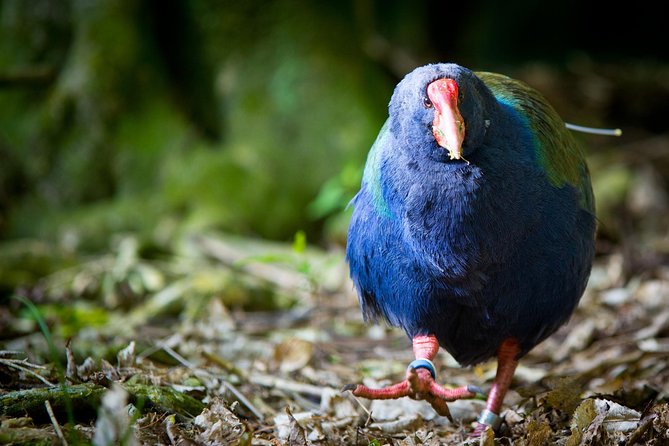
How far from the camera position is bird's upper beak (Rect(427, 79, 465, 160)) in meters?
2.37

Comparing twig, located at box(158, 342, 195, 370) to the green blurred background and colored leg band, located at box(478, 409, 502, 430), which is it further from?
the green blurred background

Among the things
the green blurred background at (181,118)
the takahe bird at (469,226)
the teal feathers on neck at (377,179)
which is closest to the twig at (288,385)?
the takahe bird at (469,226)

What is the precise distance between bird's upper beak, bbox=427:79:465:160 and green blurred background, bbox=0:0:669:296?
9.87 ft

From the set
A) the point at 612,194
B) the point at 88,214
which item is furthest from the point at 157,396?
the point at 612,194

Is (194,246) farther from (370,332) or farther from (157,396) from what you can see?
(157,396)

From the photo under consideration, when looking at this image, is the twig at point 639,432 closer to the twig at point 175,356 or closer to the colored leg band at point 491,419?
the colored leg band at point 491,419

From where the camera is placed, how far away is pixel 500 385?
2.87m

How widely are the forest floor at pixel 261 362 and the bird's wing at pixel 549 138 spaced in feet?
2.40

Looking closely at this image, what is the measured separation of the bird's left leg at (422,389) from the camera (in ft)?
8.37

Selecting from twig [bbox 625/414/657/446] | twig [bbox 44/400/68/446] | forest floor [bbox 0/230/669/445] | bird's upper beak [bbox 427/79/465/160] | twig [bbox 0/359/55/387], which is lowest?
forest floor [bbox 0/230/669/445]

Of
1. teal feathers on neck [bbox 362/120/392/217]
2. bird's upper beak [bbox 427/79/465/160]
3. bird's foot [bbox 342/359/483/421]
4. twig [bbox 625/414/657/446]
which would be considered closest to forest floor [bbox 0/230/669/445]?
twig [bbox 625/414/657/446]

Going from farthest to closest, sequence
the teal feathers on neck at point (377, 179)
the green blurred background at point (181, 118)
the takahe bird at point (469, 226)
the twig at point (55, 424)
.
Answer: the green blurred background at point (181, 118) → the teal feathers on neck at point (377, 179) → the takahe bird at point (469, 226) → the twig at point (55, 424)

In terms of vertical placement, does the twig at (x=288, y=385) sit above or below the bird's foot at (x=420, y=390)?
below

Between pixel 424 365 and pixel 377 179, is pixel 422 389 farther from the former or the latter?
pixel 377 179
